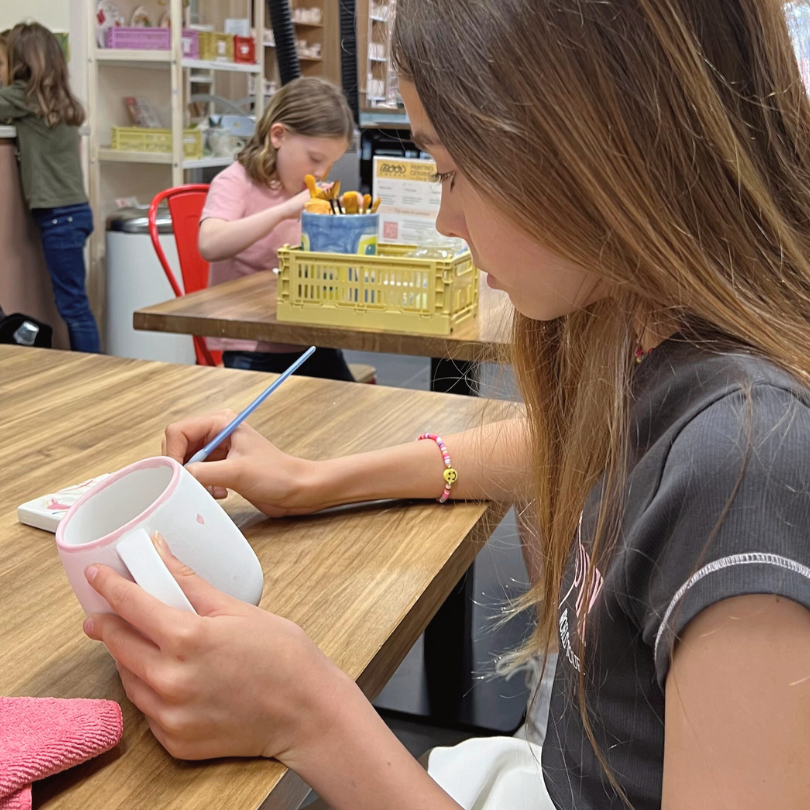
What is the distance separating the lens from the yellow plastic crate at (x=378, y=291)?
1815mm

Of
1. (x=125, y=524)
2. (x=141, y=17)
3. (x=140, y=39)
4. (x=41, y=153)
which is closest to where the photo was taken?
(x=125, y=524)

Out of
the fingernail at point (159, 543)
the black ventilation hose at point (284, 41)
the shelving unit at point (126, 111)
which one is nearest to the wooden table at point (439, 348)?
the fingernail at point (159, 543)

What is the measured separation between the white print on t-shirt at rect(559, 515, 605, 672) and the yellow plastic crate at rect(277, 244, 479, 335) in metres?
1.13

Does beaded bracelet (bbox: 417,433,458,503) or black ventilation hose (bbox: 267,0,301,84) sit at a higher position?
black ventilation hose (bbox: 267,0,301,84)

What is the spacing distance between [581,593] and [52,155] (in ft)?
11.6

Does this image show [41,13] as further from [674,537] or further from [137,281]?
[674,537]

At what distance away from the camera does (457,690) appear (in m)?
1.87

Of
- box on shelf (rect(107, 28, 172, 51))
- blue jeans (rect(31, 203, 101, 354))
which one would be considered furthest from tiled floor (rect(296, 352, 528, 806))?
box on shelf (rect(107, 28, 172, 51))

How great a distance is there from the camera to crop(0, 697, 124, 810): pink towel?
505 mm

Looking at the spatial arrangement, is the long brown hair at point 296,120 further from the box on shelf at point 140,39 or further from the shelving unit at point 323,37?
the shelving unit at point 323,37

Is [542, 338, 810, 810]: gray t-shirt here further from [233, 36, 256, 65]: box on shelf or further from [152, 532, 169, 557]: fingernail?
[233, 36, 256, 65]: box on shelf

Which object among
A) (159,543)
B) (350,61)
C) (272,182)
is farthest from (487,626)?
(350,61)

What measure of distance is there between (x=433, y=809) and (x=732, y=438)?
11.3 inches

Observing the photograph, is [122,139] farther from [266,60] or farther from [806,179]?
[806,179]
